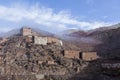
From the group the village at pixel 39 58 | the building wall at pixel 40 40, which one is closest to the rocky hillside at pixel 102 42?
the village at pixel 39 58

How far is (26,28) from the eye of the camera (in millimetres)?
51281

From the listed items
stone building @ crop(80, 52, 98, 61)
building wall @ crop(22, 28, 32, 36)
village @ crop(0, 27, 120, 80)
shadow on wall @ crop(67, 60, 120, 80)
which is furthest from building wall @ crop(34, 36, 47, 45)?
shadow on wall @ crop(67, 60, 120, 80)

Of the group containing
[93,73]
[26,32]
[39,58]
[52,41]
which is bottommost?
[93,73]

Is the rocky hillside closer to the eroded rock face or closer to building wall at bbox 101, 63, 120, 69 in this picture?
building wall at bbox 101, 63, 120, 69

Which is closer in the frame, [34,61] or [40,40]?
[34,61]

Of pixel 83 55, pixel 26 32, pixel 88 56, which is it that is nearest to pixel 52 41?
pixel 26 32

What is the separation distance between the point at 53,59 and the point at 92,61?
16.0ft

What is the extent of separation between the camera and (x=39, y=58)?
43062 mm

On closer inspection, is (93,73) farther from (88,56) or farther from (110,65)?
(88,56)

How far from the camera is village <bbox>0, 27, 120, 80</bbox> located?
40.6 meters

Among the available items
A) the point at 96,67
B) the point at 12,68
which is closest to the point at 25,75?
the point at 12,68

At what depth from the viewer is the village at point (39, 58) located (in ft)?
133

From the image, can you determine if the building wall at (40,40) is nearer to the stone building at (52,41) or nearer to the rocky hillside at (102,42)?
the stone building at (52,41)

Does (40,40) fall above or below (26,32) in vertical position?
below
